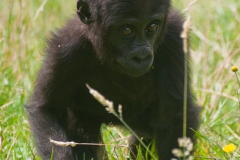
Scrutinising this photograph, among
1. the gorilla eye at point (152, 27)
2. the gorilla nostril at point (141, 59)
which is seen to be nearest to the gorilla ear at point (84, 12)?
the gorilla eye at point (152, 27)

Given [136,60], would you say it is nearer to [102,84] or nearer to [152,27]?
→ [152,27]

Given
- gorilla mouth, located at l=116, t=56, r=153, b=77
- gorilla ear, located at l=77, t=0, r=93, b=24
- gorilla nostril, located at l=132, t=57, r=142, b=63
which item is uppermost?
gorilla ear, located at l=77, t=0, r=93, b=24

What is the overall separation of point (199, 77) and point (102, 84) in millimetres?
2742

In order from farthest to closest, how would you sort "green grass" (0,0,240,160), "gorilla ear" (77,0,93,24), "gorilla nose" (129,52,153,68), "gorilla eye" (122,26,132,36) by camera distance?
1. "green grass" (0,0,240,160)
2. "gorilla ear" (77,0,93,24)
3. "gorilla eye" (122,26,132,36)
4. "gorilla nose" (129,52,153,68)

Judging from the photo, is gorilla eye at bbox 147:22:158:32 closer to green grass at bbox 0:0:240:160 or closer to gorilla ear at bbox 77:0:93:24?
gorilla ear at bbox 77:0:93:24

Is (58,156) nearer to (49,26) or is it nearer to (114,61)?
(114,61)

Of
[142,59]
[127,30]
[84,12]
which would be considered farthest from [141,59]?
[84,12]

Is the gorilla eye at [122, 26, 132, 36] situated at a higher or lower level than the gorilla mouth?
higher

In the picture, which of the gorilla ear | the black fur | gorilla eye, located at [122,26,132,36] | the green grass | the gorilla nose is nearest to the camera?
the gorilla nose

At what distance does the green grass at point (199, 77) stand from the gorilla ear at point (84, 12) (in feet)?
2.54

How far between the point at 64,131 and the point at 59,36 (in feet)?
3.22

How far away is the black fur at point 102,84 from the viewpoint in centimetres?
658

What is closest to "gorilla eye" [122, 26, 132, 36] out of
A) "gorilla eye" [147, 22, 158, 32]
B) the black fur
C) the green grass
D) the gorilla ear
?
the black fur

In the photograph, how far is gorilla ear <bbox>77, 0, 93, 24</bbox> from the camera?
22.0 ft
